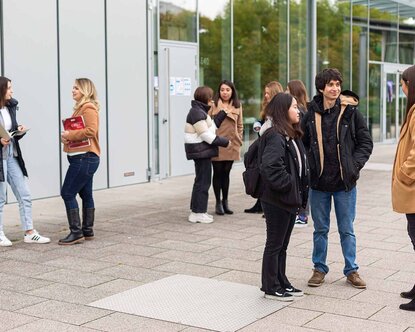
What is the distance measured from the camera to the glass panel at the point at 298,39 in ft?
59.7

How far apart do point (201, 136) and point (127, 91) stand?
4.15 m

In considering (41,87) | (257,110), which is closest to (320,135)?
(41,87)

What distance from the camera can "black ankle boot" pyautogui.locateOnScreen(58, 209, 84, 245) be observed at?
8016 millimetres

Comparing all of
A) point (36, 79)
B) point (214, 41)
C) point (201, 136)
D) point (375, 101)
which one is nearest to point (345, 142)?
point (201, 136)

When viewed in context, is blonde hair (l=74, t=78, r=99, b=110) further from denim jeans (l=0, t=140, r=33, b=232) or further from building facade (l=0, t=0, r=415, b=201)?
building facade (l=0, t=0, r=415, b=201)

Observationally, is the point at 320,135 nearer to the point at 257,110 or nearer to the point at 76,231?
the point at 76,231

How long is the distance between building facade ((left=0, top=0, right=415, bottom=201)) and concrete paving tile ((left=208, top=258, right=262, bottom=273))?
4.91m

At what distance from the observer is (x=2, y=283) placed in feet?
21.0

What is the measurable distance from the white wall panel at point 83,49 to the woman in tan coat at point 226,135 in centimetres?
→ 288

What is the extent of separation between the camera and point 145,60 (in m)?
13.4

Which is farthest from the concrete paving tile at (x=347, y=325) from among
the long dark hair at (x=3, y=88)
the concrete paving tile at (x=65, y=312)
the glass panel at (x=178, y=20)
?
the glass panel at (x=178, y=20)

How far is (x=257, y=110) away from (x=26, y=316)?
39.3 feet

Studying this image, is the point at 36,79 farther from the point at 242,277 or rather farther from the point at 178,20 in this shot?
the point at 242,277

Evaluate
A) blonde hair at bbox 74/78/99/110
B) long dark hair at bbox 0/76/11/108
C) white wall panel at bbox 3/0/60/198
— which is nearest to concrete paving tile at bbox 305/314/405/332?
blonde hair at bbox 74/78/99/110
